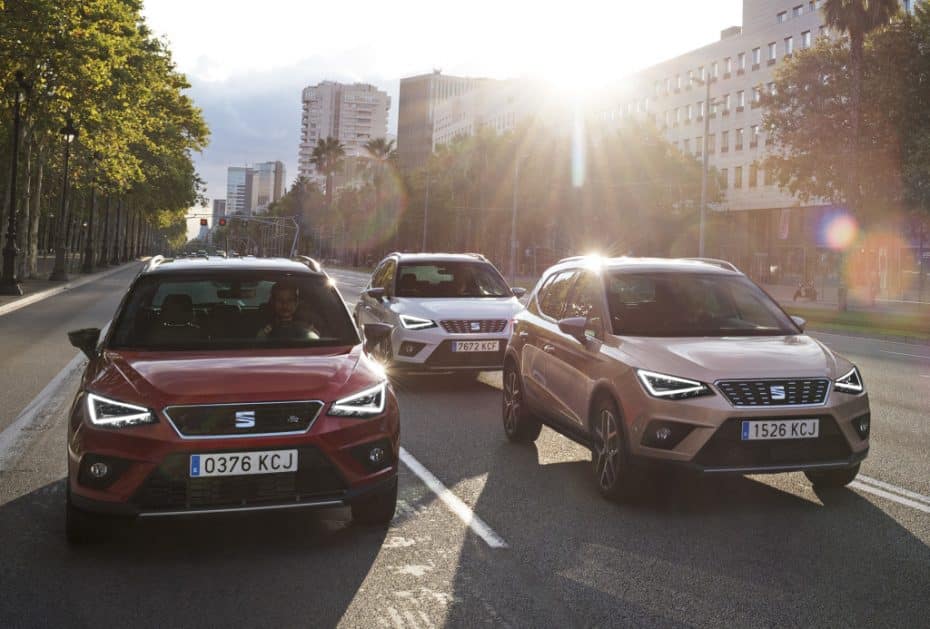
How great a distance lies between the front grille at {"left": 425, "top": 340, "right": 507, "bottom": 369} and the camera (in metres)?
11.6

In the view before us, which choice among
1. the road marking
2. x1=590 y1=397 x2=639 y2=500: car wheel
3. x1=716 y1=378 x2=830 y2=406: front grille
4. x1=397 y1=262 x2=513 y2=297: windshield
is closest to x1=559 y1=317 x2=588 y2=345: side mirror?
x1=590 y1=397 x2=639 y2=500: car wheel

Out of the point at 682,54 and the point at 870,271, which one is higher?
the point at 682,54

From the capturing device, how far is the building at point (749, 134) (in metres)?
67.0

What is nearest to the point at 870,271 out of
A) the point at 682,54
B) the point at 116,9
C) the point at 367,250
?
the point at 116,9

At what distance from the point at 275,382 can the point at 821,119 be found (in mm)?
37526

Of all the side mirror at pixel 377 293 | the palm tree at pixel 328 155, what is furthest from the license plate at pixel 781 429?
the palm tree at pixel 328 155

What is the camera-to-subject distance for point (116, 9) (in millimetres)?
32312

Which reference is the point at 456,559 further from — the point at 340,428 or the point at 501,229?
the point at 501,229

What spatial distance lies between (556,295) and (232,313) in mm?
2885

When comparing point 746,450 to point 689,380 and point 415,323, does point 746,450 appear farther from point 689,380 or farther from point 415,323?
point 415,323

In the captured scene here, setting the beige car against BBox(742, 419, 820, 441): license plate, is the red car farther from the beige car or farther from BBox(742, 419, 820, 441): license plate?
BBox(742, 419, 820, 441): license plate

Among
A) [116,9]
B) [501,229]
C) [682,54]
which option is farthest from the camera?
[682,54]

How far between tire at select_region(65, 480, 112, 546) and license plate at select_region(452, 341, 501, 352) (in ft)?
21.8

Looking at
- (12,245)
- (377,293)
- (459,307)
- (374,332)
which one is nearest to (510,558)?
(374,332)
